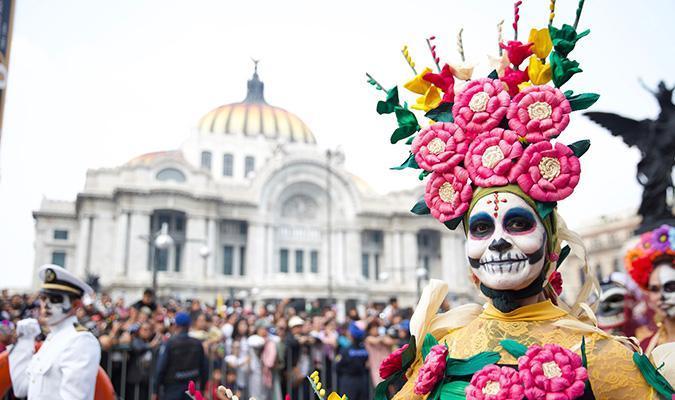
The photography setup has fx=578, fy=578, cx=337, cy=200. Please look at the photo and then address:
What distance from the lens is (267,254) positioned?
4044 cm

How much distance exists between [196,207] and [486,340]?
1461 inches

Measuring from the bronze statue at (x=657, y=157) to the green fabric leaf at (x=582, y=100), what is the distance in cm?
518

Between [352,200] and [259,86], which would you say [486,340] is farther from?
[259,86]

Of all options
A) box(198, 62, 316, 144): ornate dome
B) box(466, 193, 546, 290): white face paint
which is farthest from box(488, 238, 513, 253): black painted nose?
box(198, 62, 316, 144): ornate dome

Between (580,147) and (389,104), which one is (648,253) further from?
(389,104)

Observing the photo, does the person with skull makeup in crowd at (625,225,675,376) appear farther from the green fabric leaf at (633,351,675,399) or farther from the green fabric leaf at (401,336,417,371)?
the green fabric leaf at (401,336,417,371)

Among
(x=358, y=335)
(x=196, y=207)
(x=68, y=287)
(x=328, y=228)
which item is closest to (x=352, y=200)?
(x=328, y=228)

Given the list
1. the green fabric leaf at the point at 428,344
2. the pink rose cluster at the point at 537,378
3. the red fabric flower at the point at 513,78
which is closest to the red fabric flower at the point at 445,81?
the red fabric flower at the point at 513,78

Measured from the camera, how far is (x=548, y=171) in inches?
92.6

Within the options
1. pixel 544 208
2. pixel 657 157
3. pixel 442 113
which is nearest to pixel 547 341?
pixel 544 208

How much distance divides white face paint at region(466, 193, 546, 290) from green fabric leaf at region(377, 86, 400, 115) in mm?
633

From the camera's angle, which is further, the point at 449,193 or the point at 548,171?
the point at 449,193

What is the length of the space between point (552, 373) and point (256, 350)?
879cm

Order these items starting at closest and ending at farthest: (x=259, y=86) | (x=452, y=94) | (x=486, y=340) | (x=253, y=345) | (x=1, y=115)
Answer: (x=486, y=340)
(x=452, y=94)
(x=1, y=115)
(x=253, y=345)
(x=259, y=86)
